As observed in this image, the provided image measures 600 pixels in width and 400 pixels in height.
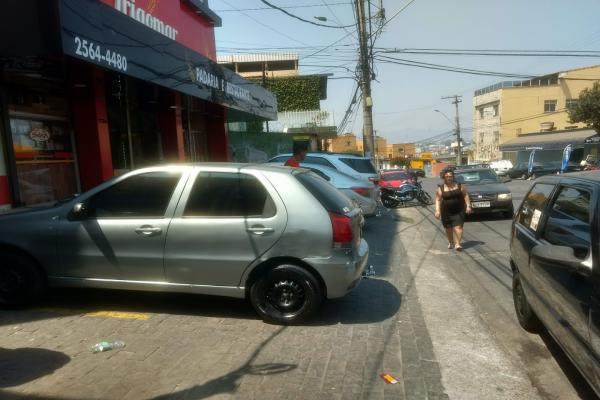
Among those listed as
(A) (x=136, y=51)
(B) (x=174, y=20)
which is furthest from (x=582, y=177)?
(B) (x=174, y=20)

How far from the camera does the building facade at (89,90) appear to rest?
18.0 ft

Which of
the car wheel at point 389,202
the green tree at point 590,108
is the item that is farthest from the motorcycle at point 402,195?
the green tree at point 590,108

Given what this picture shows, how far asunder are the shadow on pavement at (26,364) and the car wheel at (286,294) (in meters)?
1.72

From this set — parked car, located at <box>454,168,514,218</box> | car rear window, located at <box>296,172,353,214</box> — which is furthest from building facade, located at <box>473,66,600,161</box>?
car rear window, located at <box>296,172,353,214</box>

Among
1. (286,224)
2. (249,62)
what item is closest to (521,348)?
(286,224)

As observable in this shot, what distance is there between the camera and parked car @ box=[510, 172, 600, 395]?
2.83 m

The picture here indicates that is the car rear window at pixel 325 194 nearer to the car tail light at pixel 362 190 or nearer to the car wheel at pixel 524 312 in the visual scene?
the car wheel at pixel 524 312

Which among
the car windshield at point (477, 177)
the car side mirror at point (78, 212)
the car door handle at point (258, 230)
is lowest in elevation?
the car windshield at point (477, 177)

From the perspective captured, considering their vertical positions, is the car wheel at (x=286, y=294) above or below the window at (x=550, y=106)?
below

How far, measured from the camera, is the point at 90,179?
27.1ft

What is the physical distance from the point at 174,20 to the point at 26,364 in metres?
10.1

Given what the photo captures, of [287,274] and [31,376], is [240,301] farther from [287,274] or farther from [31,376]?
[31,376]

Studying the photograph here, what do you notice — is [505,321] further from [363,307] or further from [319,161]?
[319,161]

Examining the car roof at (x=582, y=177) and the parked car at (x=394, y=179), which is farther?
the parked car at (x=394, y=179)
